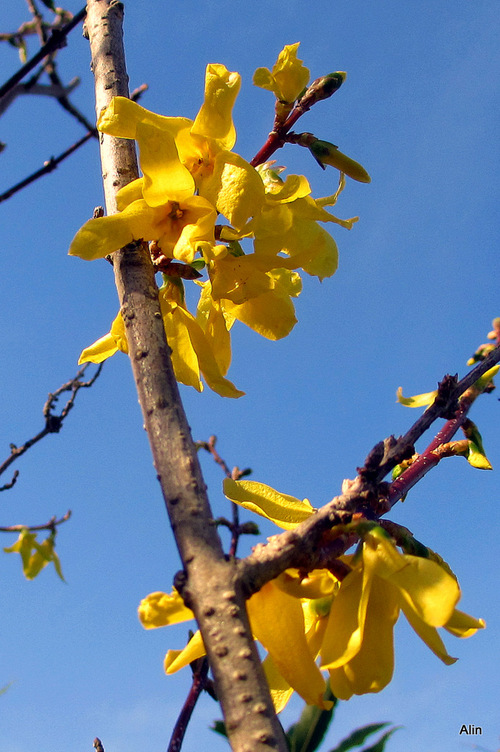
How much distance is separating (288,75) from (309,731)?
121cm

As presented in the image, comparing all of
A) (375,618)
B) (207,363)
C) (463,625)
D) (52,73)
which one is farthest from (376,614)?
(52,73)

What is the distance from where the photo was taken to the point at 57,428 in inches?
101

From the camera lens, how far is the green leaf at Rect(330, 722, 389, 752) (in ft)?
3.05

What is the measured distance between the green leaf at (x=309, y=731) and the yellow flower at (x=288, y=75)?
1135 mm

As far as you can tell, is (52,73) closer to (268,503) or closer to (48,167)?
(48,167)

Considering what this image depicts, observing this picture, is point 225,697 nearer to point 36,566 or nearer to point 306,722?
point 306,722

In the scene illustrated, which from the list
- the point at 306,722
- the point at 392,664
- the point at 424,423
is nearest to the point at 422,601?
the point at 392,664

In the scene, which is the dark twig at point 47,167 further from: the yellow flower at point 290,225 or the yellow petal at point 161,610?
the yellow petal at point 161,610

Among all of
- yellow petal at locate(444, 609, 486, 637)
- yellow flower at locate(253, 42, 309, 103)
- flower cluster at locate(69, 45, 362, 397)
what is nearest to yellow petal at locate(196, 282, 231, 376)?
flower cluster at locate(69, 45, 362, 397)

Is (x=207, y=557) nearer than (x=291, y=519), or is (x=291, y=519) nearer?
(x=207, y=557)

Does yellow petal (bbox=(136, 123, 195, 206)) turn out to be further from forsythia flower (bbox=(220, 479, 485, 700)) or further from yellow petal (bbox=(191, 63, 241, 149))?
forsythia flower (bbox=(220, 479, 485, 700))

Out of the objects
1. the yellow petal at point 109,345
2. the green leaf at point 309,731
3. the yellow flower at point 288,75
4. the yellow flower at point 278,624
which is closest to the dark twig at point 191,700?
the green leaf at point 309,731

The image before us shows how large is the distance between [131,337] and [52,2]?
132 cm

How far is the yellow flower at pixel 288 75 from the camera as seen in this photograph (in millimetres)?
1190
